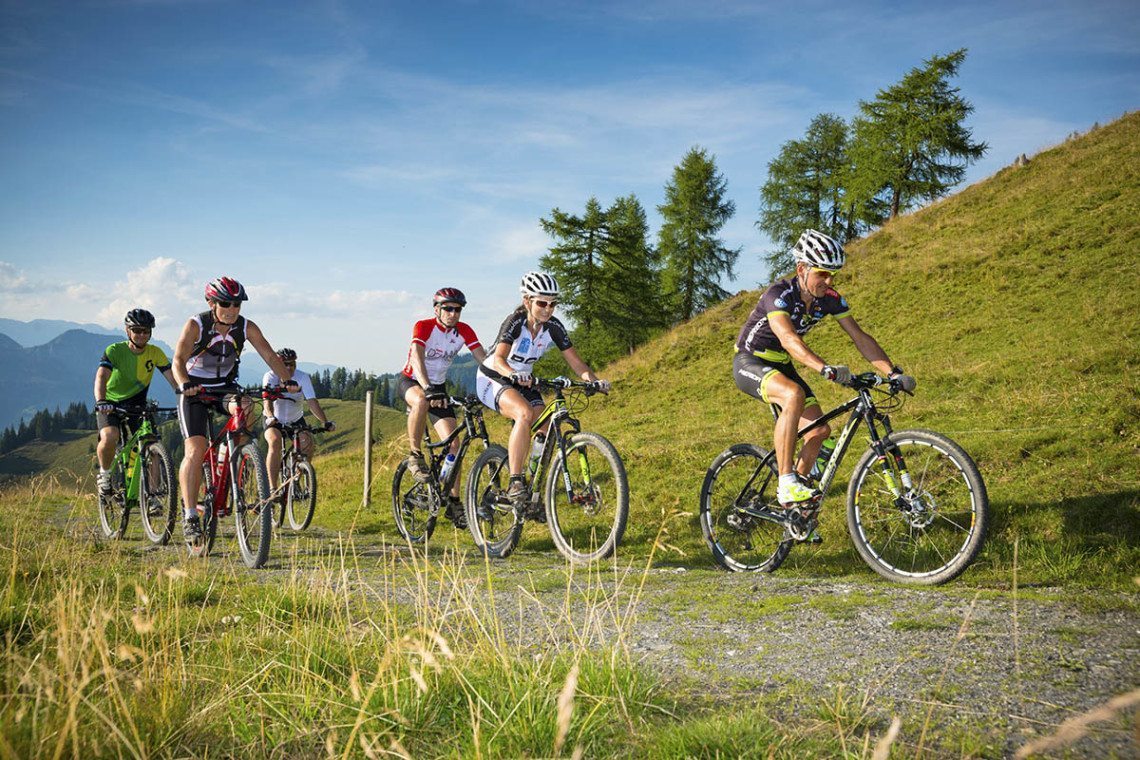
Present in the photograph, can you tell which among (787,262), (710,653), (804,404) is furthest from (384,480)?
(787,262)

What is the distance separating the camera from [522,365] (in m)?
8.55

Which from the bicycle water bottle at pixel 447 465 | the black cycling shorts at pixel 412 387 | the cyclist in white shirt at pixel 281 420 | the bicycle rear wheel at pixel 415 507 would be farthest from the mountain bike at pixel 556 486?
the cyclist in white shirt at pixel 281 420

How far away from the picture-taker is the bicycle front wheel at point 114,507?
1007 centimetres

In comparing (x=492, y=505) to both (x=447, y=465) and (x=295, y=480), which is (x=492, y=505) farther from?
(x=295, y=480)

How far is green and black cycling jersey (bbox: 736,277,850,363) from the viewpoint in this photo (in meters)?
6.58

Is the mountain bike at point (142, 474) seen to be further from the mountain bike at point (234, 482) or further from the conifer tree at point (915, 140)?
the conifer tree at point (915, 140)

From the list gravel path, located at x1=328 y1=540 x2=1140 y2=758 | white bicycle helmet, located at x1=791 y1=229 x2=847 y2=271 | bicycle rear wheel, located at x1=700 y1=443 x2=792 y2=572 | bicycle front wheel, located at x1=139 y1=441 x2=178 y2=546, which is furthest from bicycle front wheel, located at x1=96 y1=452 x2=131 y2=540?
white bicycle helmet, located at x1=791 y1=229 x2=847 y2=271

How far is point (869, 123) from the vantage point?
41.6 m

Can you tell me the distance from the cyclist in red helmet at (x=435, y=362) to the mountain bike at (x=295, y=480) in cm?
278

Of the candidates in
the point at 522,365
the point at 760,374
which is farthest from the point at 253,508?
the point at 760,374

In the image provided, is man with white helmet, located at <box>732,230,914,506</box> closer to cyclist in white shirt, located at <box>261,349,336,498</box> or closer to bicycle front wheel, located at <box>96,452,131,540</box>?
cyclist in white shirt, located at <box>261,349,336,498</box>

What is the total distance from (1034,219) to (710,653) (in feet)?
86.9

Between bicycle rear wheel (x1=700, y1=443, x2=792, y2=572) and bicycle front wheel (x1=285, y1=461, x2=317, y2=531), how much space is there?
657 cm

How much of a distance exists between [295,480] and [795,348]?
27.8ft
